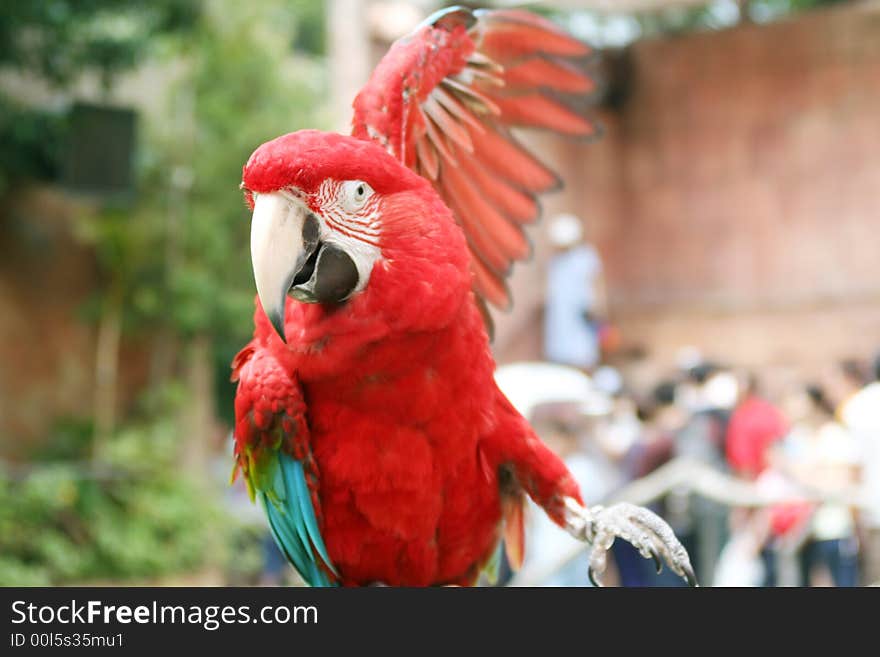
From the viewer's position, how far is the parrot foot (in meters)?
1.41

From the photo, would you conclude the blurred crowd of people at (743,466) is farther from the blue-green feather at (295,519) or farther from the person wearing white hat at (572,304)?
the blue-green feather at (295,519)

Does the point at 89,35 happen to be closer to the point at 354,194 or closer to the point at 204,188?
the point at 204,188

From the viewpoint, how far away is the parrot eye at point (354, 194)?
1.22 m

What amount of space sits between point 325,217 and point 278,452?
41 centimetres

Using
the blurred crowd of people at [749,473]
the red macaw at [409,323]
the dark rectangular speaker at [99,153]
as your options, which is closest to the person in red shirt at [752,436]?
the blurred crowd of people at [749,473]

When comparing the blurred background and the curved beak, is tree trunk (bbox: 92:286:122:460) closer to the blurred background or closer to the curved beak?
the blurred background

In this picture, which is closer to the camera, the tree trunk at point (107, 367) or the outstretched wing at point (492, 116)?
the outstretched wing at point (492, 116)

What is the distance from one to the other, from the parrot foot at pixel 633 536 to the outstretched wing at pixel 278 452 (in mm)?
413

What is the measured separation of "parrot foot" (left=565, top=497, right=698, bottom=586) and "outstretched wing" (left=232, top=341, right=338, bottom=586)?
16.3 inches

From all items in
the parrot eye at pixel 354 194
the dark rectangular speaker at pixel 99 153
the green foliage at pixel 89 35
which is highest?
the green foliage at pixel 89 35

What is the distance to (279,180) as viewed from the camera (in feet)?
3.83


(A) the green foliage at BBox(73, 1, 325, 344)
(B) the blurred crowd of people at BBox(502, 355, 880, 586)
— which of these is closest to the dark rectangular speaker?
(A) the green foliage at BBox(73, 1, 325, 344)
